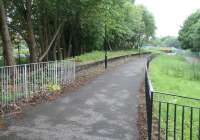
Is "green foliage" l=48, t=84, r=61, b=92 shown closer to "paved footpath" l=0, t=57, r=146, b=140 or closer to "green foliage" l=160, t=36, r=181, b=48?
"paved footpath" l=0, t=57, r=146, b=140

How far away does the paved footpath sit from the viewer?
23.5ft

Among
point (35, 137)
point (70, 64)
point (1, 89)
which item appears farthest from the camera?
point (70, 64)

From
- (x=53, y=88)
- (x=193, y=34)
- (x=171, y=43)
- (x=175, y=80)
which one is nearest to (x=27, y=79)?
(x=53, y=88)

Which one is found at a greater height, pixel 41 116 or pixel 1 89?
pixel 1 89

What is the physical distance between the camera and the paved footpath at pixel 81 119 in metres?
7.16

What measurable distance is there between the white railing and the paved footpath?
72 cm

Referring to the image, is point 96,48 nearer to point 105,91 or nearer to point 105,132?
point 105,91

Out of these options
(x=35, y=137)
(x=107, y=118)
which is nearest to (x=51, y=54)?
(x=107, y=118)

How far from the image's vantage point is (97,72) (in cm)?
1972

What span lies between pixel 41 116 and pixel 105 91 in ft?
15.9

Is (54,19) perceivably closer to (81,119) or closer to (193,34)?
(81,119)

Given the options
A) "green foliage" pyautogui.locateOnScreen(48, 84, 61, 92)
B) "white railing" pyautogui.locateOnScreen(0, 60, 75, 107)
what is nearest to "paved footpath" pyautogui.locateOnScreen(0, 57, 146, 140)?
"green foliage" pyautogui.locateOnScreen(48, 84, 61, 92)

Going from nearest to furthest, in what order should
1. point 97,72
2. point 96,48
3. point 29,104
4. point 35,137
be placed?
point 35,137
point 29,104
point 97,72
point 96,48

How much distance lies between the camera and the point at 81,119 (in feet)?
28.0
